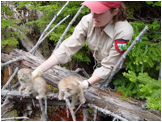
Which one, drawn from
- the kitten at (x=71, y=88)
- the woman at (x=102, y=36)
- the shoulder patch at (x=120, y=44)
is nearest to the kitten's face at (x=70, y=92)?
the kitten at (x=71, y=88)

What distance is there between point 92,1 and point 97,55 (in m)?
1.22

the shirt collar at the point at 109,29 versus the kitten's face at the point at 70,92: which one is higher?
the shirt collar at the point at 109,29

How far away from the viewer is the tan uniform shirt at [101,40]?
8.03 feet

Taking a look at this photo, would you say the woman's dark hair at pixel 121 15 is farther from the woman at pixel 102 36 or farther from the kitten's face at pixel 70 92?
the kitten's face at pixel 70 92

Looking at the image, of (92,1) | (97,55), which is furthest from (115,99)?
(92,1)

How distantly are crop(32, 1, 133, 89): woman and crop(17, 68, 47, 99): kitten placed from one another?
0.86ft

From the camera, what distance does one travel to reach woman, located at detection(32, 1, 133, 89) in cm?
Result: 225

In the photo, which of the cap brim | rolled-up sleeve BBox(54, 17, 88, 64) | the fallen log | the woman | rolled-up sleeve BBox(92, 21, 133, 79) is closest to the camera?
the cap brim

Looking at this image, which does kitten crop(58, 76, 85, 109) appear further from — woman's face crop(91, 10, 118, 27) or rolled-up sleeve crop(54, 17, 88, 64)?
woman's face crop(91, 10, 118, 27)

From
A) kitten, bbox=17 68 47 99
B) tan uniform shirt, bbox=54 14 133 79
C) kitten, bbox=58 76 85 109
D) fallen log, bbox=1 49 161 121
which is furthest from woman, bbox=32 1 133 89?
fallen log, bbox=1 49 161 121

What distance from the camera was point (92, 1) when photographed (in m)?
A: 2.24

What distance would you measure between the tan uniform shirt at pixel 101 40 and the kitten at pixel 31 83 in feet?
2.21

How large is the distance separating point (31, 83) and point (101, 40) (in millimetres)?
1735

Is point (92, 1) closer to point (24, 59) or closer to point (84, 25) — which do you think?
point (84, 25)
